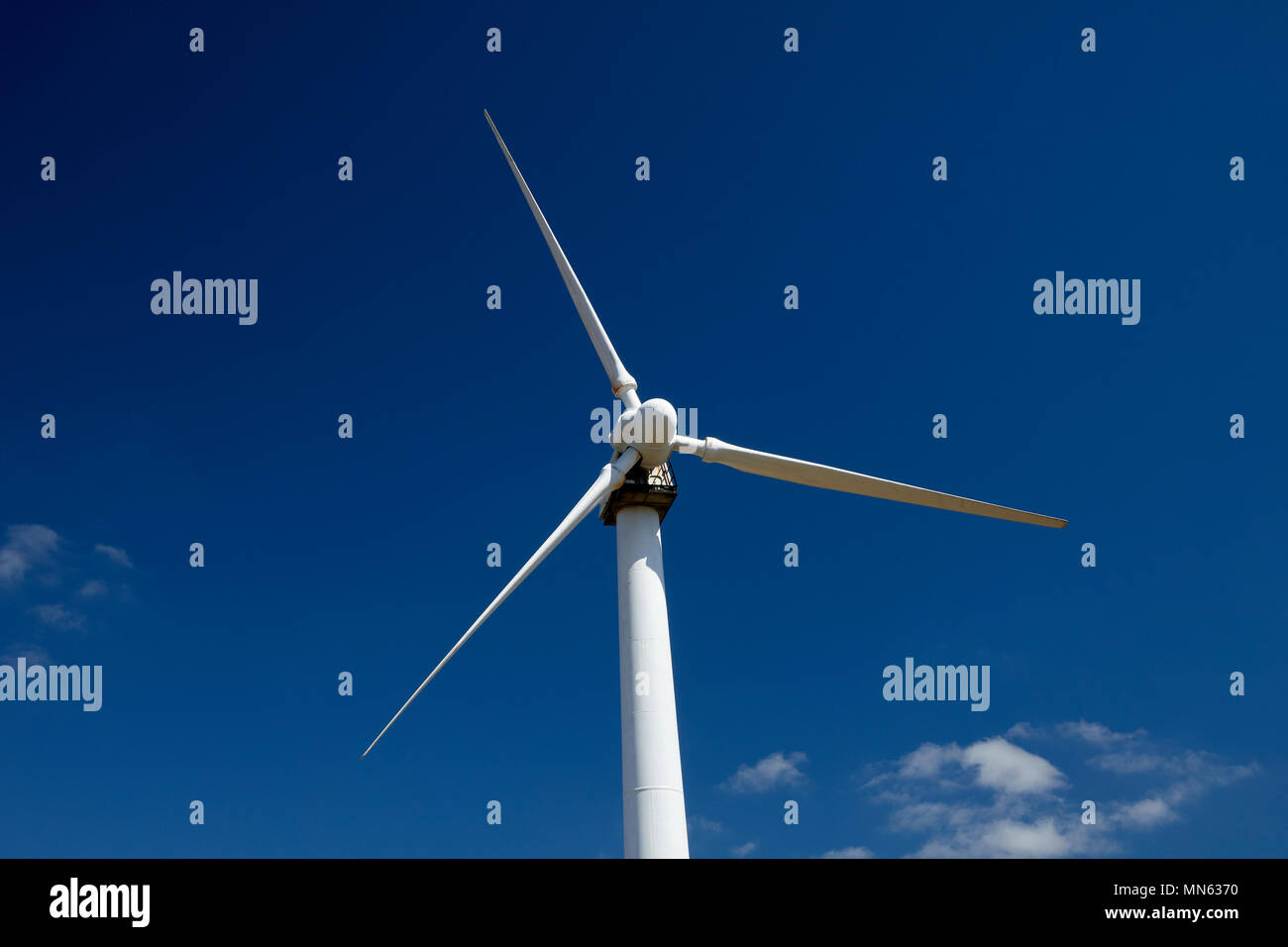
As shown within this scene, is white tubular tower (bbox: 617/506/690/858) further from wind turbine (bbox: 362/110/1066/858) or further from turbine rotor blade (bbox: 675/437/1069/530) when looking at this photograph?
turbine rotor blade (bbox: 675/437/1069/530)

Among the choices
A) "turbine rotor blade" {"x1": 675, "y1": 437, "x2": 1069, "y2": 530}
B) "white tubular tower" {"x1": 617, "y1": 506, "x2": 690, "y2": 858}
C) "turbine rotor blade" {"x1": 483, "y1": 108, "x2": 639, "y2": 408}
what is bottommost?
"white tubular tower" {"x1": 617, "y1": 506, "x2": 690, "y2": 858}

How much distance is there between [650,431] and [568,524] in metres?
4.11

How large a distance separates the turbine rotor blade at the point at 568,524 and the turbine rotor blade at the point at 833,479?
7.40 feet

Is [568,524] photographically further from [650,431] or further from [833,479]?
[833,479]

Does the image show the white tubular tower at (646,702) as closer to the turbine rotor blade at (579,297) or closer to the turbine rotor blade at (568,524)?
the turbine rotor blade at (568,524)

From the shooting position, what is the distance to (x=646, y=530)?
33281mm

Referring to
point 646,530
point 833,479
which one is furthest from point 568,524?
point 833,479

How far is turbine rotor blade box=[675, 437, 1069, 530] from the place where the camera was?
1373 inches

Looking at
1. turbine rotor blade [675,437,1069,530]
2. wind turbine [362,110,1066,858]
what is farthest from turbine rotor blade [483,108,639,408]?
turbine rotor blade [675,437,1069,530]

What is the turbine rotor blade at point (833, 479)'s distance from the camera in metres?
34.9

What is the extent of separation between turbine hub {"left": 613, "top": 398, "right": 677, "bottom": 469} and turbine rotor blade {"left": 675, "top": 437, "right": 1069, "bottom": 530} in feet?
2.89
